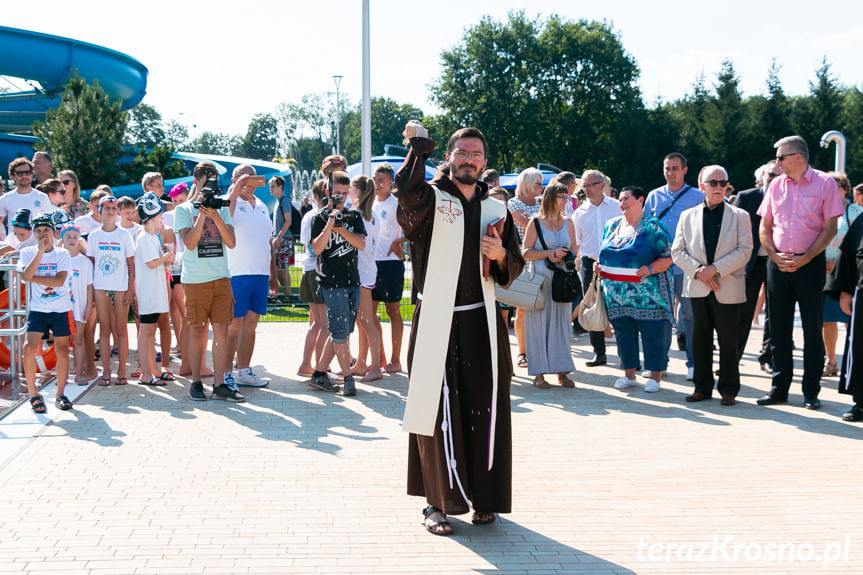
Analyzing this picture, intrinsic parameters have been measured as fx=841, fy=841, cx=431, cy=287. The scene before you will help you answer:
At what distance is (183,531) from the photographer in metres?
4.38

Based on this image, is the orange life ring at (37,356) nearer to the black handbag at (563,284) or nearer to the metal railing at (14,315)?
the metal railing at (14,315)

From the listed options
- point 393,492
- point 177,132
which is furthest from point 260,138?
point 393,492

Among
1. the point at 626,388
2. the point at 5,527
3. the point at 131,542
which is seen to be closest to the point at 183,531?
the point at 131,542

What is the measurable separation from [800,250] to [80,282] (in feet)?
22.0

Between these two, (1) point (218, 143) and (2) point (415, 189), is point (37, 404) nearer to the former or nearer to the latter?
(2) point (415, 189)

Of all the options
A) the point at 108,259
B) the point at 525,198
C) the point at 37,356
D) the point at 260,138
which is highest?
the point at 260,138

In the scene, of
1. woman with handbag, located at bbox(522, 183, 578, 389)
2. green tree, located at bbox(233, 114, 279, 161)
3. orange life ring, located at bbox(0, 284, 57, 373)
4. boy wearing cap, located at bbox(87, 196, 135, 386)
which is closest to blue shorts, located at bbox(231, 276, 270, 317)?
boy wearing cap, located at bbox(87, 196, 135, 386)

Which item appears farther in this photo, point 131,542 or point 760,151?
point 760,151

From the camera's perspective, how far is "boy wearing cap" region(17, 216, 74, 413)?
7086mm

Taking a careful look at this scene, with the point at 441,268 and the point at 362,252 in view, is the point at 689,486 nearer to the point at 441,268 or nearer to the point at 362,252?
the point at 441,268

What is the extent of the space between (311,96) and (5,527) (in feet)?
364

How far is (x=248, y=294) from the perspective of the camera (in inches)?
314

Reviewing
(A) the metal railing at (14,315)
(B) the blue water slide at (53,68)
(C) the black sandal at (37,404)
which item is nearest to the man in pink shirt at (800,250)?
(C) the black sandal at (37,404)

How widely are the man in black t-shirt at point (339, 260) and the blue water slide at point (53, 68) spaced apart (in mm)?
20081
